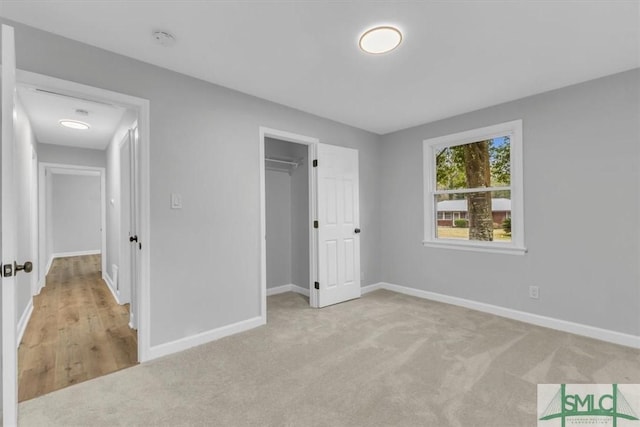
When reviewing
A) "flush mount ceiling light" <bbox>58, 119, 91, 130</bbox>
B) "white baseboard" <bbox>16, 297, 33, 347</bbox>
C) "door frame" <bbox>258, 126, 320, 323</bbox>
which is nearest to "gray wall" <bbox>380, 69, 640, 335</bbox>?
"door frame" <bbox>258, 126, 320, 323</bbox>

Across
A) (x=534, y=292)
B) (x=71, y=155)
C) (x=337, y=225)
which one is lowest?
(x=534, y=292)

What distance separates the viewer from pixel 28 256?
3695 millimetres

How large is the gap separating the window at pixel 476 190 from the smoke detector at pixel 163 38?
3247mm

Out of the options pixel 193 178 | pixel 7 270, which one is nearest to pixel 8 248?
pixel 7 270

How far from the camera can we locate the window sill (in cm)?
333

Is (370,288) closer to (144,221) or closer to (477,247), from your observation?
(477,247)

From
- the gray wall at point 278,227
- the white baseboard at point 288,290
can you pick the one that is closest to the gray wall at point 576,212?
the white baseboard at point 288,290

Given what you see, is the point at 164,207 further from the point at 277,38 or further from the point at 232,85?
the point at 277,38

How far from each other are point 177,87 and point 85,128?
8.92ft

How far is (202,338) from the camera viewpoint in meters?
2.72

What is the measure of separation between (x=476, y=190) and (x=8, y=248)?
162 inches

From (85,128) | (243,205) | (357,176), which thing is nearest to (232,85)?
(243,205)

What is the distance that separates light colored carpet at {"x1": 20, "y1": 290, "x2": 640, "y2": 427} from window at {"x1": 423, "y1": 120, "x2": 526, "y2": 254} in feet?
3.42

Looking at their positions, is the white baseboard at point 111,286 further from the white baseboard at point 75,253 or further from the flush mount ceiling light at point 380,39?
the flush mount ceiling light at point 380,39
